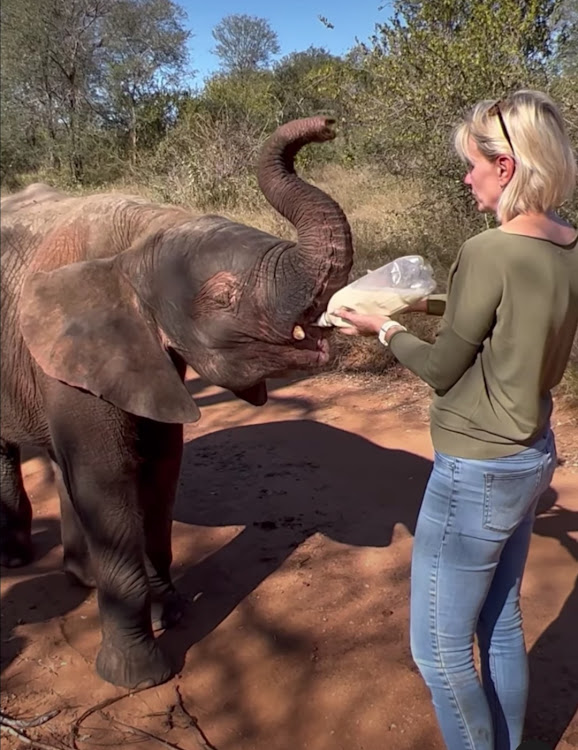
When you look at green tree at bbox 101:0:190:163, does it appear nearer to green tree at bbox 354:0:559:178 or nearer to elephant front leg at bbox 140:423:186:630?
green tree at bbox 354:0:559:178

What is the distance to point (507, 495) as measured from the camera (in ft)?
7.07

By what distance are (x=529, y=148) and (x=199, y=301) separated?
1.48 metres

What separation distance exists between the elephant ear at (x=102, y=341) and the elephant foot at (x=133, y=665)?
3.75ft

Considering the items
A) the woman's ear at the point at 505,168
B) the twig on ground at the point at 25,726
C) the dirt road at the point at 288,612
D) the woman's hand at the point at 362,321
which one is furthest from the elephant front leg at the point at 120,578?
the woman's ear at the point at 505,168

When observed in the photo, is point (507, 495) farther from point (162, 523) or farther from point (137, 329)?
point (162, 523)

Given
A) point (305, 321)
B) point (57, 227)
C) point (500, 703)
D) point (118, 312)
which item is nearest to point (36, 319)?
point (118, 312)

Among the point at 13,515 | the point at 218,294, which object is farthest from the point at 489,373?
the point at 13,515

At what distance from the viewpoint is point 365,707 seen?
10.7ft

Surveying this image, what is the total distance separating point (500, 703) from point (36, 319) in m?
2.26

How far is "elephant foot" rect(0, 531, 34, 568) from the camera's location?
15.2 ft

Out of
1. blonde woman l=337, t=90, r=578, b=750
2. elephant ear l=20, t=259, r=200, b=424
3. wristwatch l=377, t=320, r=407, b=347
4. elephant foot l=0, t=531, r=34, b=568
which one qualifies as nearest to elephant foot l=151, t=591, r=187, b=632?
elephant foot l=0, t=531, r=34, b=568

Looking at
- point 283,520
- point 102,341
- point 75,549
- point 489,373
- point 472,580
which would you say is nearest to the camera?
point 489,373

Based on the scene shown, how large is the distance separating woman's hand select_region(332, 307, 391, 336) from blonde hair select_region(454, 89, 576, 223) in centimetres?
52

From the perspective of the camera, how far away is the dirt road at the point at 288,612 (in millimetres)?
3223
